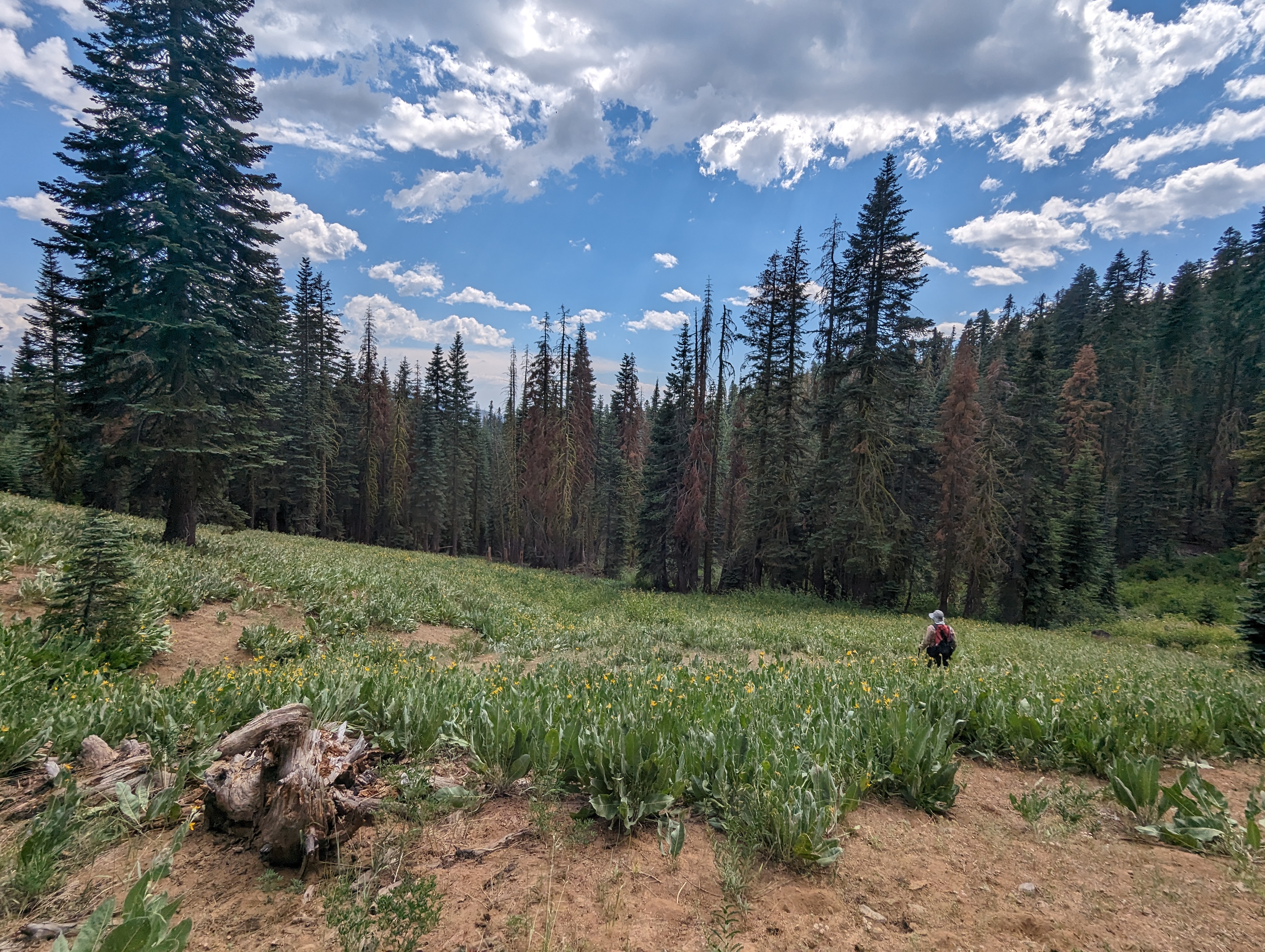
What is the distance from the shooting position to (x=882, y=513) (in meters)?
20.7

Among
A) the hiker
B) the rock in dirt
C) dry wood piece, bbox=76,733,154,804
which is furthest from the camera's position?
the hiker

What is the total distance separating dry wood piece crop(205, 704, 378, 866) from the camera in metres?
2.82

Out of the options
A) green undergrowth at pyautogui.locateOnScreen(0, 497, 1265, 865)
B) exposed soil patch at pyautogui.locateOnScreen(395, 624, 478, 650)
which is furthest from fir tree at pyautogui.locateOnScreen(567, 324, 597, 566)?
green undergrowth at pyautogui.locateOnScreen(0, 497, 1265, 865)

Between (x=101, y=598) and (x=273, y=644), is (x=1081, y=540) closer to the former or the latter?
(x=273, y=644)

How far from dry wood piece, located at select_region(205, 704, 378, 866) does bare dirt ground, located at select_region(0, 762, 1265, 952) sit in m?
0.13

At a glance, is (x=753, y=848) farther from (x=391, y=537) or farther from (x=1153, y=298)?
(x=1153, y=298)

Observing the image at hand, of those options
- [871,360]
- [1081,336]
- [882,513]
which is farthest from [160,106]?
[1081,336]

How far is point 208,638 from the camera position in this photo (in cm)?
772

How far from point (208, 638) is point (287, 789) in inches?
264

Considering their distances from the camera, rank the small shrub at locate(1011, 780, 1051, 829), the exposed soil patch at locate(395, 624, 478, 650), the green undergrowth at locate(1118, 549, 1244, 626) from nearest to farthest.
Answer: the small shrub at locate(1011, 780, 1051, 829) → the exposed soil patch at locate(395, 624, 478, 650) → the green undergrowth at locate(1118, 549, 1244, 626)

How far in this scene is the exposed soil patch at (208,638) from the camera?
625 cm

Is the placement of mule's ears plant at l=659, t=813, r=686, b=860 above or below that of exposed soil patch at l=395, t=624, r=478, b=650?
above

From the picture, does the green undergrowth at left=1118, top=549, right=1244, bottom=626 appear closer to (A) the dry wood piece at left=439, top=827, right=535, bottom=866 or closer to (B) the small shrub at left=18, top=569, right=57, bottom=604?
(A) the dry wood piece at left=439, top=827, right=535, bottom=866

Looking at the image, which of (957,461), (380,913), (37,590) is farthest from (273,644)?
(957,461)
